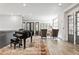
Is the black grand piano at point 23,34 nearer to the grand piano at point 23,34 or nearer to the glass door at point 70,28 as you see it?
the grand piano at point 23,34

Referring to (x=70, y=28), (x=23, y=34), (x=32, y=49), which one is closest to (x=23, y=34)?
(x=23, y=34)

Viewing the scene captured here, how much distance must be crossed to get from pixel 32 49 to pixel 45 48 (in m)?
0.43

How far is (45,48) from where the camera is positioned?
4.86 meters

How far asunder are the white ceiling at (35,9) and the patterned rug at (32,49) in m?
0.79

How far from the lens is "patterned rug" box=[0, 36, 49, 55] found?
4.64m

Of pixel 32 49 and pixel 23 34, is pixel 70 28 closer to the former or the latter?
A: pixel 32 49

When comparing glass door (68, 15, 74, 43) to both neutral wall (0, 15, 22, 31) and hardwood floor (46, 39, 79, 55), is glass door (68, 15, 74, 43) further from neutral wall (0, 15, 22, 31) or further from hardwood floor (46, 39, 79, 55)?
neutral wall (0, 15, 22, 31)

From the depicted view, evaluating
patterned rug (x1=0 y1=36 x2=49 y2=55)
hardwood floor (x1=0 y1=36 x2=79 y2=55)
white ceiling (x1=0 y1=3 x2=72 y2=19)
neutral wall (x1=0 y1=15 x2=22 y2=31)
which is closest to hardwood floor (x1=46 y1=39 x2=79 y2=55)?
hardwood floor (x1=0 y1=36 x2=79 y2=55)

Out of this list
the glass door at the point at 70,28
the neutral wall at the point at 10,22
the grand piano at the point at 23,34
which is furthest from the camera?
the glass door at the point at 70,28

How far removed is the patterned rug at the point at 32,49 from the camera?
4.64 metres

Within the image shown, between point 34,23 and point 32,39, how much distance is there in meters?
0.54

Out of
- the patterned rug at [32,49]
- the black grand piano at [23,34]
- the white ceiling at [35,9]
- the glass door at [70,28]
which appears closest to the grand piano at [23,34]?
the black grand piano at [23,34]
